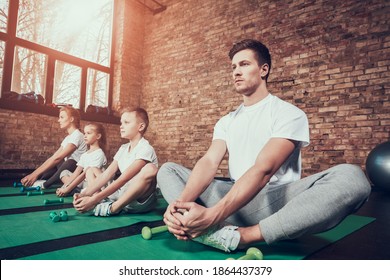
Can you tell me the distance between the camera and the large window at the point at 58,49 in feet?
14.5

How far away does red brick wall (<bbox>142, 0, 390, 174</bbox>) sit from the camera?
131 inches

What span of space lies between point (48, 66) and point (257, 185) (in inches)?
199

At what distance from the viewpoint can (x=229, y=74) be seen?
4605 mm

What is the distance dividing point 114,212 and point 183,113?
3.57 metres

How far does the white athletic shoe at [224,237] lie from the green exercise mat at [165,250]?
0.07 m

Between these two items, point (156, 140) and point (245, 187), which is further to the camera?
point (156, 140)

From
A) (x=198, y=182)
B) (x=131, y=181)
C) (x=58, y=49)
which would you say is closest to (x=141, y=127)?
(x=131, y=181)

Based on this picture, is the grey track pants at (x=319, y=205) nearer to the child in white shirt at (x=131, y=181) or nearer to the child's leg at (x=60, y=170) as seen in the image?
the child in white shirt at (x=131, y=181)

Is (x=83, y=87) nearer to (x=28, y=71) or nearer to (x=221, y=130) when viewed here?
(x=28, y=71)

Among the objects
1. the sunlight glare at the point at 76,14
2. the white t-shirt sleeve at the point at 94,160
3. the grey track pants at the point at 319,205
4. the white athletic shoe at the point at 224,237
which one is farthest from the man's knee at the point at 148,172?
the sunlight glare at the point at 76,14

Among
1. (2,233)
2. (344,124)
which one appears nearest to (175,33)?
(344,124)

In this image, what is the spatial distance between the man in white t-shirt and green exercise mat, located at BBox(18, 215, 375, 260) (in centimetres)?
8

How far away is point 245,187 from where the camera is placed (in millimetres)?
954
